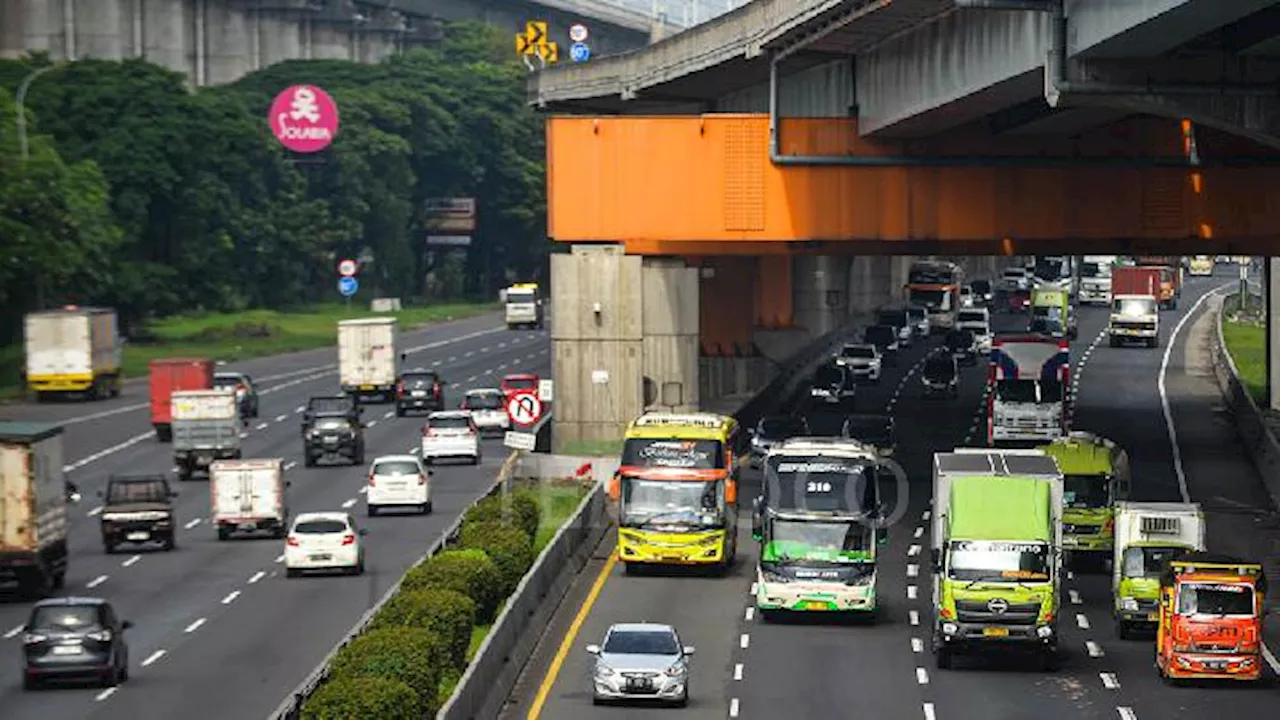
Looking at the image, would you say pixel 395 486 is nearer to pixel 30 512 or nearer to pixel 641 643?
pixel 30 512

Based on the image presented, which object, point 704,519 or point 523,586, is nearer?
point 523,586

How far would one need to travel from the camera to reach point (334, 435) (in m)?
88.1

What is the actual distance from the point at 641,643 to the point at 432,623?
3.51m

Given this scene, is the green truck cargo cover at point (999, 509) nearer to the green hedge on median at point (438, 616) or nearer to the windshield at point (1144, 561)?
the windshield at point (1144, 561)

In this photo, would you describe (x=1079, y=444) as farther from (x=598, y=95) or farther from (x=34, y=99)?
(x=34, y=99)

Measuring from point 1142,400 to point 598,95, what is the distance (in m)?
28.5

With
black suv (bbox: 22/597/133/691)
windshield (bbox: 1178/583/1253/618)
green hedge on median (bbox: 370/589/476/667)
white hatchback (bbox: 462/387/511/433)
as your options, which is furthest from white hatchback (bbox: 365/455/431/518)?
windshield (bbox: 1178/583/1253/618)

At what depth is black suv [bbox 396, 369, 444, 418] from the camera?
4218 inches

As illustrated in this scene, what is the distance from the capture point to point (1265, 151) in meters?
71.4

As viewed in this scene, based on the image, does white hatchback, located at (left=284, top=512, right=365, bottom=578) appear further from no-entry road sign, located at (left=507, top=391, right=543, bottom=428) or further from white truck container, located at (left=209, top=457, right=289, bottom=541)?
white truck container, located at (left=209, top=457, right=289, bottom=541)

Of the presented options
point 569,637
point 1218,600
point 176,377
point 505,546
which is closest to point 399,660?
point 569,637

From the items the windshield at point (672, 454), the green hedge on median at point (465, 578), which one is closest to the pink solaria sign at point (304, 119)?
the windshield at point (672, 454)

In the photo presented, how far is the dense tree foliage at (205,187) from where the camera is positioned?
12262 centimetres

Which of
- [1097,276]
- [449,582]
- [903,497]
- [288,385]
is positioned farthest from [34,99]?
[449,582]
